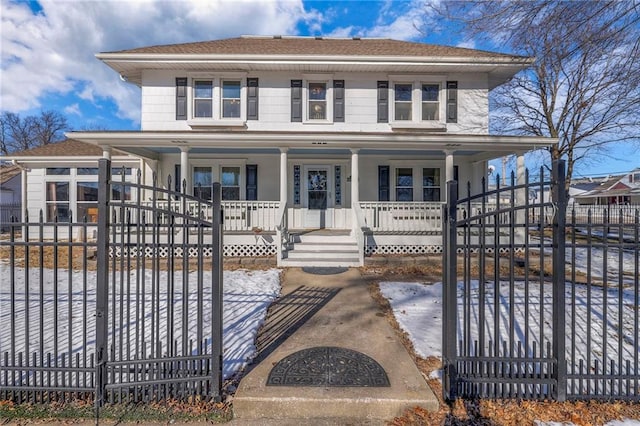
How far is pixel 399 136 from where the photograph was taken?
29.3 ft

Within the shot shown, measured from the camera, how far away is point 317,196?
1109cm

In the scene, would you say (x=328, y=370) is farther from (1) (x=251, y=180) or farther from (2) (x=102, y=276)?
(1) (x=251, y=180)

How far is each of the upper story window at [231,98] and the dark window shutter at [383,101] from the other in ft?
16.6

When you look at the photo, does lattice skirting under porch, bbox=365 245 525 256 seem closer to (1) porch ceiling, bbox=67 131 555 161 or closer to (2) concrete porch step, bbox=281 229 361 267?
(2) concrete porch step, bbox=281 229 361 267

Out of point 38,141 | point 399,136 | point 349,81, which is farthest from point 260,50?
point 38,141

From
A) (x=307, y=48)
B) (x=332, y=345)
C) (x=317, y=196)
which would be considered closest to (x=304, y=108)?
(x=307, y=48)

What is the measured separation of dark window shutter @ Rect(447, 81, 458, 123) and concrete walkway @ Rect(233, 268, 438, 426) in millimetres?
8230

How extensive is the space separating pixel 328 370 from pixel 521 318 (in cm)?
336

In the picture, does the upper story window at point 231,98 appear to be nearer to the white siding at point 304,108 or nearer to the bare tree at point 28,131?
the white siding at point 304,108

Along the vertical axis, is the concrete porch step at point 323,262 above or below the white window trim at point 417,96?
below

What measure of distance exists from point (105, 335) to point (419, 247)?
783 cm

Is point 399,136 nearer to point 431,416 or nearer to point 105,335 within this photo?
point 431,416

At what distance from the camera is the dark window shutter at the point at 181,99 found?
10875 mm

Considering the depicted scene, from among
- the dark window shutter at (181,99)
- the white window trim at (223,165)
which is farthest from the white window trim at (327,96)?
the dark window shutter at (181,99)
